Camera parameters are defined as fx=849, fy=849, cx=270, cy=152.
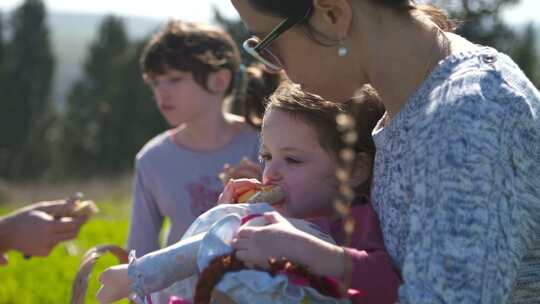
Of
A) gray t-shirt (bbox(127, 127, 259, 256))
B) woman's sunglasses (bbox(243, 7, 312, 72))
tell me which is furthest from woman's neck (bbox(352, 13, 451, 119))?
gray t-shirt (bbox(127, 127, 259, 256))

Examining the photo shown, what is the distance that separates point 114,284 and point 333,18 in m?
0.92

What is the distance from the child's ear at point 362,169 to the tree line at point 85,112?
24.3 meters

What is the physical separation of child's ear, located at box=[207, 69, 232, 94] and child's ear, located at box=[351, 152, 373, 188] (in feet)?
8.17

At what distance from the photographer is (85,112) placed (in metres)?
35.8

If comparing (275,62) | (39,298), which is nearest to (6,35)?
(39,298)

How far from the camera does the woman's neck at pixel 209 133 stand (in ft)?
16.0

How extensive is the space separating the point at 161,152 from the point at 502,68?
10.3 feet

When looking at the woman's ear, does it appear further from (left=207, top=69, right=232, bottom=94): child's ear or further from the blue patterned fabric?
(left=207, top=69, right=232, bottom=94): child's ear

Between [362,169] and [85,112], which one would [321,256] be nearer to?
[362,169]

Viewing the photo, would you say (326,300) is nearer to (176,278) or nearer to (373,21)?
(176,278)

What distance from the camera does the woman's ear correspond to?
2006 millimetres

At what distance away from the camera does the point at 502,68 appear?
1961 mm

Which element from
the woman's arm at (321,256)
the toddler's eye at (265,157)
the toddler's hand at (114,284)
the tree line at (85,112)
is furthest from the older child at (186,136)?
the tree line at (85,112)

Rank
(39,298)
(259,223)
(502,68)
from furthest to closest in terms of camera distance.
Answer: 1. (39,298)
2. (259,223)
3. (502,68)
